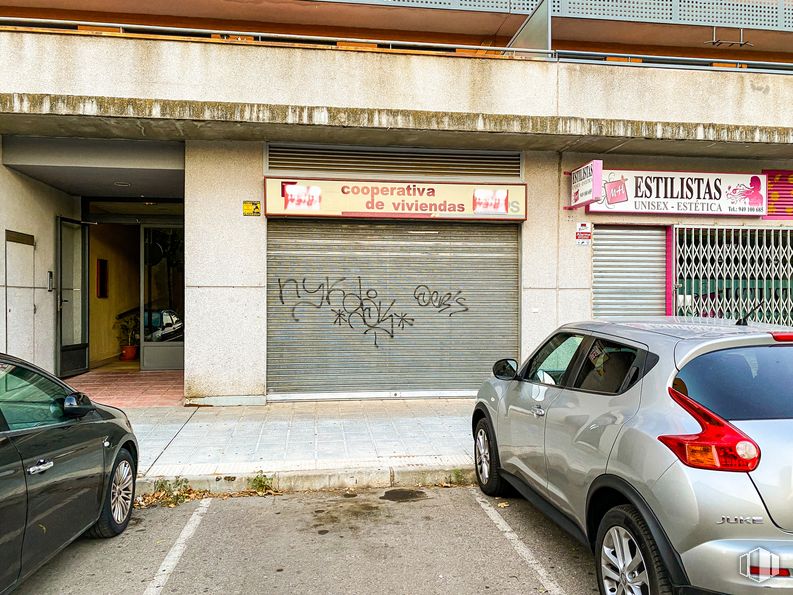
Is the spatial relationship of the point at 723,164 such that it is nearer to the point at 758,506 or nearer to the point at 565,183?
the point at 565,183

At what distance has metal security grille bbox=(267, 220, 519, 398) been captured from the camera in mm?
9320

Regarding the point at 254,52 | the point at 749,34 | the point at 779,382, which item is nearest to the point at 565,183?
the point at 254,52

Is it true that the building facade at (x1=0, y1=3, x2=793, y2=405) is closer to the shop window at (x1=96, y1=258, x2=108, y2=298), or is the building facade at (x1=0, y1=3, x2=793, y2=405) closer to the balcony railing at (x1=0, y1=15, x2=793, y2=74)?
the balcony railing at (x1=0, y1=15, x2=793, y2=74)

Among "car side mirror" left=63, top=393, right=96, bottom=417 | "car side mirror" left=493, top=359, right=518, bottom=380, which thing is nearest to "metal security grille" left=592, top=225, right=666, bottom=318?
"car side mirror" left=493, top=359, right=518, bottom=380

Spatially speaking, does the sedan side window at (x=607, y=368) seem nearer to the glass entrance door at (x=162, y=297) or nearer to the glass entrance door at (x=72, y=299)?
the glass entrance door at (x=72, y=299)

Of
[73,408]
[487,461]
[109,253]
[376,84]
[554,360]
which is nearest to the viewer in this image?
[73,408]

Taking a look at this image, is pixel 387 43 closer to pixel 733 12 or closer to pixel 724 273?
pixel 724 273

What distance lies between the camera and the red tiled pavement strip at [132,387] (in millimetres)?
9055

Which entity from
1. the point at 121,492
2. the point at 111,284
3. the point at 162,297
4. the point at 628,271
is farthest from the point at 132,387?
the point at 628,271

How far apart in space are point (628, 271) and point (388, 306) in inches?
161

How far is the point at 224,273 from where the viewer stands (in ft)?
29.5

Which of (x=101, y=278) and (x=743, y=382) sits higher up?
(x=101, y=278)

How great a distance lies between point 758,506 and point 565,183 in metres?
7.79

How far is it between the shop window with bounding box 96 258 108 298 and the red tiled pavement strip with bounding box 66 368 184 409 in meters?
1.94
